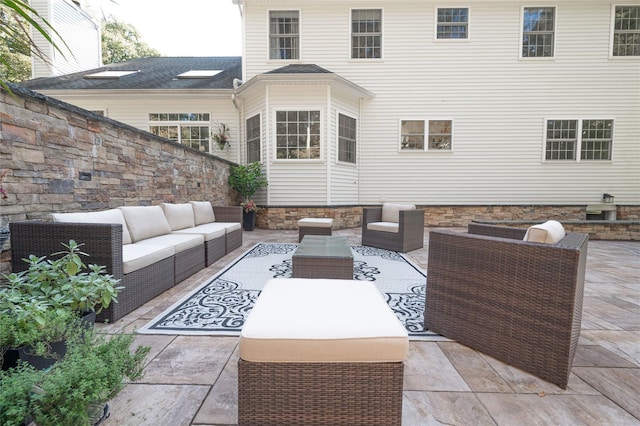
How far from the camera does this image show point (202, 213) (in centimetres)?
479

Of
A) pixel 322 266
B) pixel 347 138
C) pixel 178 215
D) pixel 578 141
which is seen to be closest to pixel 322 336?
pixel 322 266

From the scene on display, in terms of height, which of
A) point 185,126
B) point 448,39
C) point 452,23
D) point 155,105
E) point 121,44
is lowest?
point 185,126

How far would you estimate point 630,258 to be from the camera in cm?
470

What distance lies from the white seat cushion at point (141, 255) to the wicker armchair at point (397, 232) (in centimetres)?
328

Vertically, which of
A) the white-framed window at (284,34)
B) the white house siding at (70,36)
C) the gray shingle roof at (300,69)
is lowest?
the gray shingle roof at (300,69)

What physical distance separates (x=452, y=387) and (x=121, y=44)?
2389 centimetres

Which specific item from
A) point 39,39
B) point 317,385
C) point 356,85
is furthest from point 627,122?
point 39,39

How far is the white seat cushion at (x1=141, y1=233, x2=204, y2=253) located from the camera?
3086mm

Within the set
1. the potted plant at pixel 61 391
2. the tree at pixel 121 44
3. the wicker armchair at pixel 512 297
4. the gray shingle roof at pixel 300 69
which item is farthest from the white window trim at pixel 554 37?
the tree at pixel 121 44

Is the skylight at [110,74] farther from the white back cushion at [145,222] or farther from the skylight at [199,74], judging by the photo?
the white back cushion at [145,222]

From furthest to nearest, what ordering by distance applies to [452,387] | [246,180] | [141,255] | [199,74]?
[199,74] → [246,180] → [141,255] → [452,387]

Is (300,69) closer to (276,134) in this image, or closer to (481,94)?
(276,134)

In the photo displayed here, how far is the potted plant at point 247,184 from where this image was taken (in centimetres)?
714

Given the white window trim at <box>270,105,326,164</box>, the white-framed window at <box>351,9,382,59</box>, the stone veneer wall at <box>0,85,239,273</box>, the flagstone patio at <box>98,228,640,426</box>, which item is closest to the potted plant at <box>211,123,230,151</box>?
the white window trim at <box>270,105,326,164</box>
